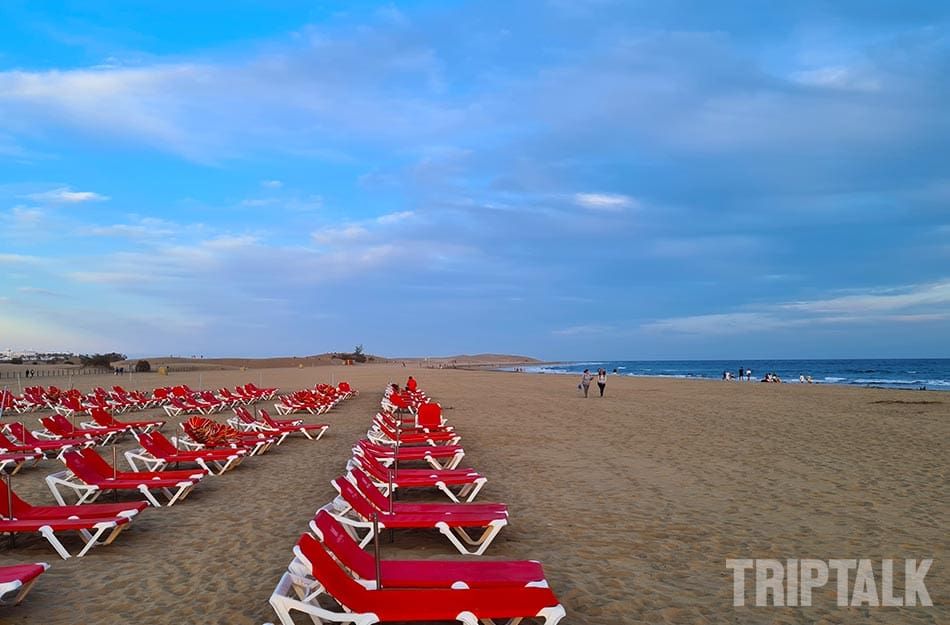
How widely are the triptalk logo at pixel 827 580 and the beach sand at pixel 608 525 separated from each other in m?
0.09

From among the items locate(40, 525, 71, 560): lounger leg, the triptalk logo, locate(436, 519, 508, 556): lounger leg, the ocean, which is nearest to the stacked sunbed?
locate(40, 525, 71, 560): lounger leg

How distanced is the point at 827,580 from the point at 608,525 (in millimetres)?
2018

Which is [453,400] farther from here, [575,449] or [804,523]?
[804,523]

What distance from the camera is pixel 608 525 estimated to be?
21.1 feet

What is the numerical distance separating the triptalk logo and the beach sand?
0.09 m

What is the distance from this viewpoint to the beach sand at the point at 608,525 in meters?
4.53

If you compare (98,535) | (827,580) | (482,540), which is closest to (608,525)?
(482,540)

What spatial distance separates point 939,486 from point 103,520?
9.67m

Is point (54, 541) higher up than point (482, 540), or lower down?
lower down

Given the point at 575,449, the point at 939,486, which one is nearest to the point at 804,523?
the point at 939,486

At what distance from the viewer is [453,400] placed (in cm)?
2244

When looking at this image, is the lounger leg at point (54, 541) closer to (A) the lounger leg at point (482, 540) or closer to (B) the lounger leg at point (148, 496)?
(B) the lounger leg at point (148, 496)

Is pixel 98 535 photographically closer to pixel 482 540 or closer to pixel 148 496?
pixel 148 496

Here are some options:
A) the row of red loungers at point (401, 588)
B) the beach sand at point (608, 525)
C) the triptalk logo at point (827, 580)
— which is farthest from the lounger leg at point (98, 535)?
the triptalk logo at point (827, 580)
